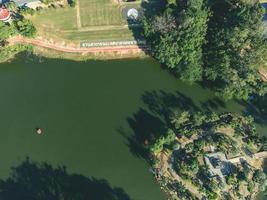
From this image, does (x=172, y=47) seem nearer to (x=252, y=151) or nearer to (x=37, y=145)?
(x=252, y=151)

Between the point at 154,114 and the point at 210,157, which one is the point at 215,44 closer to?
the point at 154,114

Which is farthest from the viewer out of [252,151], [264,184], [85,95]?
[85,95]

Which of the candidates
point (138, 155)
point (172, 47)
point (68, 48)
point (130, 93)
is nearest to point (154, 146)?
point (138, 155)

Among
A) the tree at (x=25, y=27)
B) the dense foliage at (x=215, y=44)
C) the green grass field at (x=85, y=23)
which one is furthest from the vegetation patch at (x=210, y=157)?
the tree at (x=25, y=27)

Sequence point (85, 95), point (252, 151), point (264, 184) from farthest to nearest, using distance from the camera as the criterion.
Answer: point (85, 95) < point (252, 151) < point (264, 184)

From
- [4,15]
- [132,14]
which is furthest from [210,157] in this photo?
[4,15]

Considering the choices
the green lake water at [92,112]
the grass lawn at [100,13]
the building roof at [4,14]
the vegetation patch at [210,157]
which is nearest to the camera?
the vegetation patch at [210,157]

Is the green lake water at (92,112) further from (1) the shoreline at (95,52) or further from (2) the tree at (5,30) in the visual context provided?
(2) the tree at (5,30)

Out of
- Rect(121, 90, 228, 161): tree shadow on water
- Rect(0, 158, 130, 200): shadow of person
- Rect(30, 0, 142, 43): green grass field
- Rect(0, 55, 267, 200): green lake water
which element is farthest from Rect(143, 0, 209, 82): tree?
Rect(0, 158, 130, 200): shadow of person
